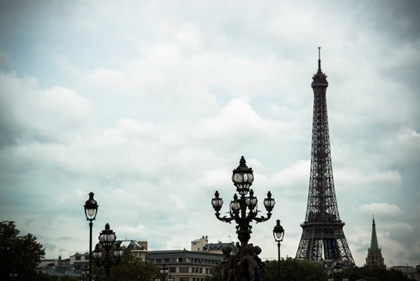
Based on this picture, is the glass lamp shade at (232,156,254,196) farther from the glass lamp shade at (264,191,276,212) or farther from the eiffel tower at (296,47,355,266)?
the eiffel tower at (296,47,355,266)

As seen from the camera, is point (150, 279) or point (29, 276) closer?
point (29, 276)

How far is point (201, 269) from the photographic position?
184125 mm

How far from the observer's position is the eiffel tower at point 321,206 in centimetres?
17638

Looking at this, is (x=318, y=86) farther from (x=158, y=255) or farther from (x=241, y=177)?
(x=241, y=177)

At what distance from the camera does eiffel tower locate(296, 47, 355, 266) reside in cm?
17638

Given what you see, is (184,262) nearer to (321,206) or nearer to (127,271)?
(321,206)

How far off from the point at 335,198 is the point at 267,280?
55.5 m

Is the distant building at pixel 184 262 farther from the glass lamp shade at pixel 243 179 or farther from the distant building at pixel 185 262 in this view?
the glass lamp shade at pixel 243 179

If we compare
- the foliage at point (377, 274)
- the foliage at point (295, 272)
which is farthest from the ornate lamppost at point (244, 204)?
the foliage at point (377, 274)

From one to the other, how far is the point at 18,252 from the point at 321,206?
4007 inches

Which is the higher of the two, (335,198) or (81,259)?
(335,198)

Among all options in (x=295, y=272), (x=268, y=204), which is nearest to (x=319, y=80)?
(x=295, y=272)

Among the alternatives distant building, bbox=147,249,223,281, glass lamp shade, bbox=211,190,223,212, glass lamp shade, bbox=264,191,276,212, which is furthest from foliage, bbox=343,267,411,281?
glass lamp shade, bbox=211,190,223,212

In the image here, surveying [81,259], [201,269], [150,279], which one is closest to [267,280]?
[150,279]
